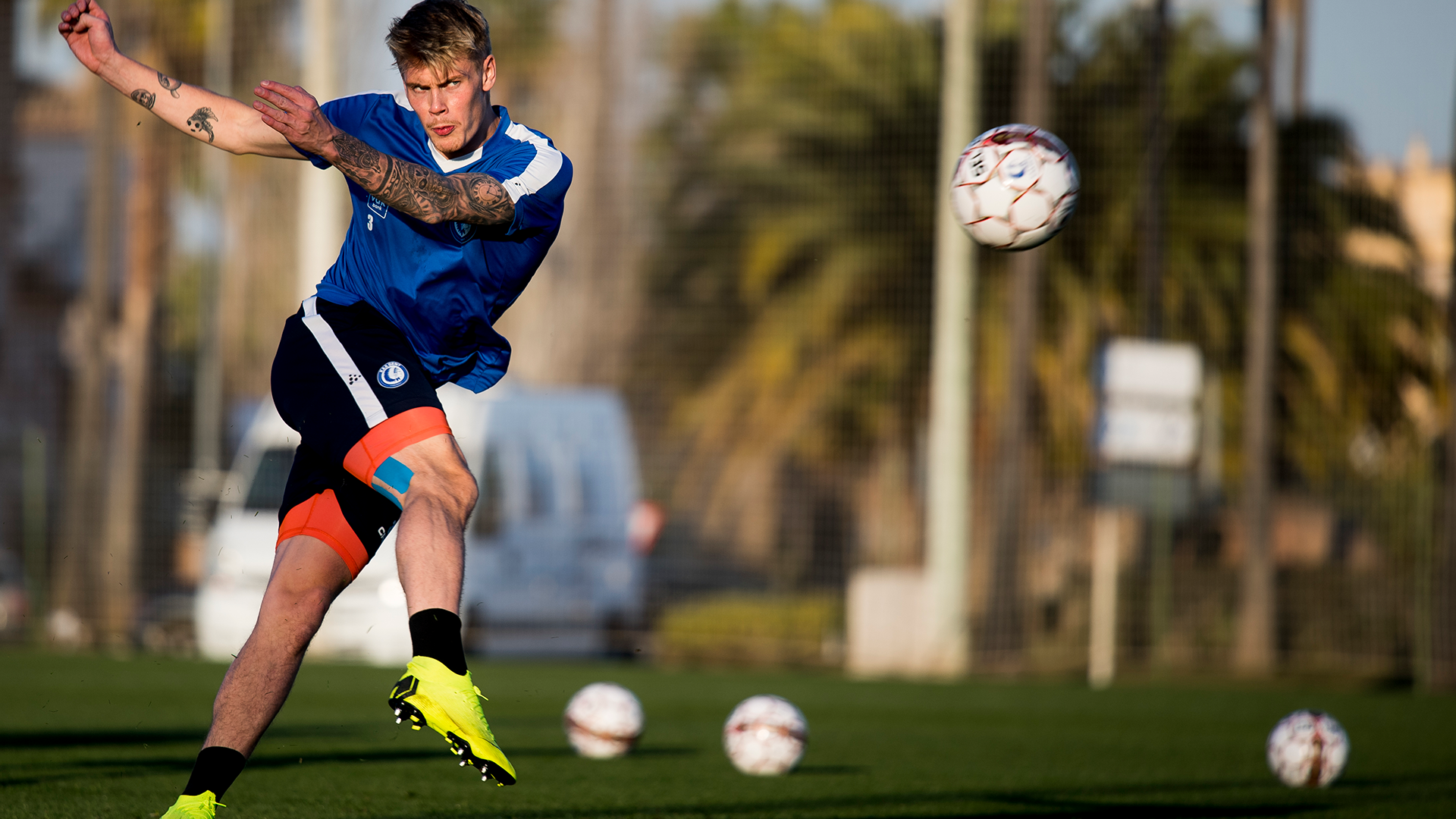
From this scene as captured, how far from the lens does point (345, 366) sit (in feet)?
12.4

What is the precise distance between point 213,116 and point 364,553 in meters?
1.18

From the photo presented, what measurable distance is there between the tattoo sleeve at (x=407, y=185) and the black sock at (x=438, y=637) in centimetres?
95

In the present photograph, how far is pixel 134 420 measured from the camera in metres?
17.7

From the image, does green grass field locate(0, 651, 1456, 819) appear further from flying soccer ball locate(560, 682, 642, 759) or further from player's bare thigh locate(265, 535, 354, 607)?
player's bare thigh locate(265, 535, 354, 607)

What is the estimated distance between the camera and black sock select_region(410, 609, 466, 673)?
3287mm

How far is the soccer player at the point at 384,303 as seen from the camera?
11.8 ft

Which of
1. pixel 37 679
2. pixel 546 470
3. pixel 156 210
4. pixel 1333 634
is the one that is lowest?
pixel 37 679

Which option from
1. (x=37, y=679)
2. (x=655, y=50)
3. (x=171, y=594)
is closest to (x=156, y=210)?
(x=171, y=594)

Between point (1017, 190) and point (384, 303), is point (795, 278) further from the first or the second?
point (384, 303)

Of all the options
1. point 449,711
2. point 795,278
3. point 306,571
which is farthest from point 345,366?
point 795,278

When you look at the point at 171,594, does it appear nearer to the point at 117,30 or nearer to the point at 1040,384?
the point at 117,30

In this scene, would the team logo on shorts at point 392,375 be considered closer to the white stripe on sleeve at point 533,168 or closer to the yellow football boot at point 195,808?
the white stripe on sleeve at point 533,168

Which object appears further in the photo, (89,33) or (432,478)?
(89,33)

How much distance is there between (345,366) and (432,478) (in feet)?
1.33
